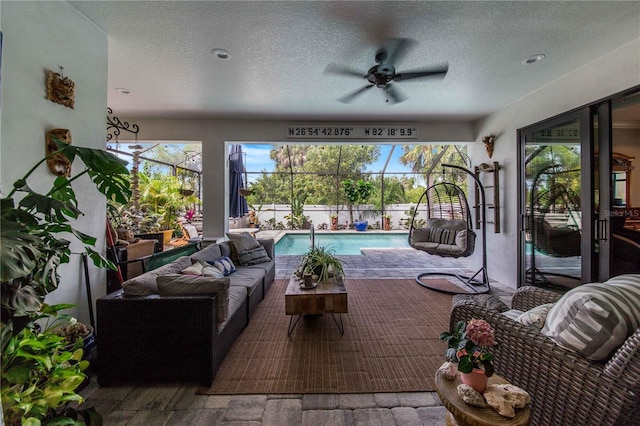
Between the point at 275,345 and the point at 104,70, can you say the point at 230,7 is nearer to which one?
the point at 104,70

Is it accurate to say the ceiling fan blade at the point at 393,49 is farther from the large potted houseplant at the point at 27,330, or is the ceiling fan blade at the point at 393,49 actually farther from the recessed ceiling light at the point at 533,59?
the large potted houseplant at the point at 27,330

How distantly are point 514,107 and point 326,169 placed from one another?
9.00 meters

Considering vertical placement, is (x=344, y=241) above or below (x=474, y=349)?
below

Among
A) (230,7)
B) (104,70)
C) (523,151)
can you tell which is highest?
Answer: (230,7)

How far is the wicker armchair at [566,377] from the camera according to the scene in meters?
0.95

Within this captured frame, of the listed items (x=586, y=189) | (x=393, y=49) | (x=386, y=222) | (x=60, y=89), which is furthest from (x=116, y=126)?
(x=386, y=222)

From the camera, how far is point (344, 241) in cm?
910

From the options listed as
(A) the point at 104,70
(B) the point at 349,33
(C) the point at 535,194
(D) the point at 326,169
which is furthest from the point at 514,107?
(D) the point at 326,169

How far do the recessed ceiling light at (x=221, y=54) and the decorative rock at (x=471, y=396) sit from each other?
3.09 meters

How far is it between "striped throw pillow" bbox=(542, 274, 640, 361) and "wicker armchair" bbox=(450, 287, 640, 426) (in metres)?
0.04

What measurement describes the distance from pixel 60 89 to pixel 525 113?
516 cm

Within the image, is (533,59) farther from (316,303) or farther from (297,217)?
(297,217)

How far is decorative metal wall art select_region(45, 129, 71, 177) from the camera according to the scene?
1851 millimetres

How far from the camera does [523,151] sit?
150 inches
